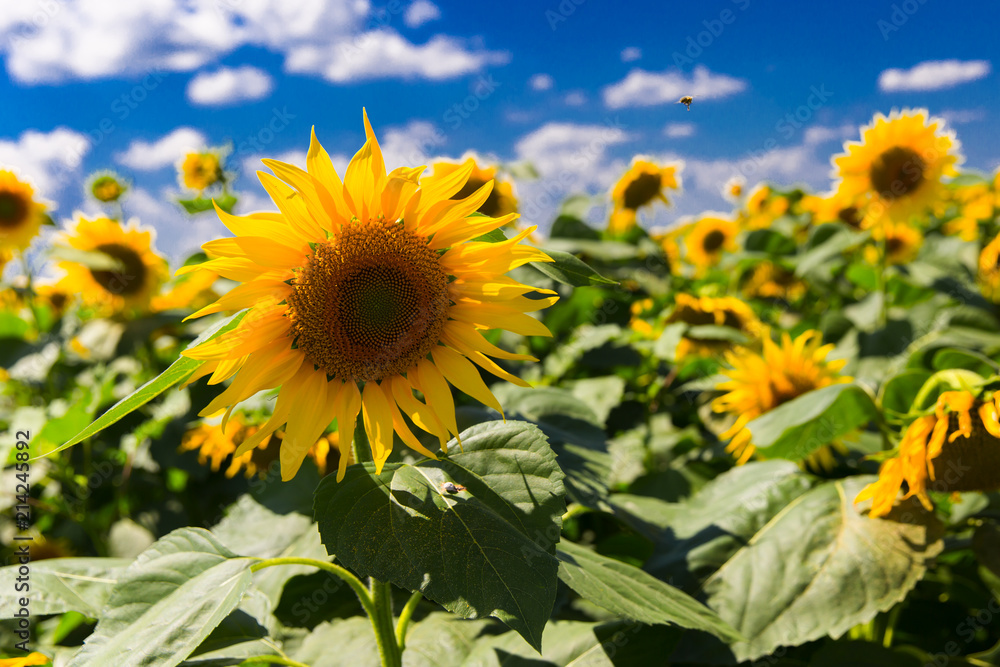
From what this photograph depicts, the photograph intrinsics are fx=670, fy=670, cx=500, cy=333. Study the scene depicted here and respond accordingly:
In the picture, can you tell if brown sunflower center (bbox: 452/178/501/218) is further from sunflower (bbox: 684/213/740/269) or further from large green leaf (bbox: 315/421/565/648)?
large green leaf (bbox: 315/421/565/648)

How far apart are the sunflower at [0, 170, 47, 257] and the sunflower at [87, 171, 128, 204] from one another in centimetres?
62

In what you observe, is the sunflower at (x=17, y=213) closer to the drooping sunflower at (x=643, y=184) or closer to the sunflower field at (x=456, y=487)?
the sunflower field at (x=456, y=487)

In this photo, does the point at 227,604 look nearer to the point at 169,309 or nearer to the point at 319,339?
the point at 319,339

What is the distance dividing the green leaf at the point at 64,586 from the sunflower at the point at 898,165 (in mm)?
4042

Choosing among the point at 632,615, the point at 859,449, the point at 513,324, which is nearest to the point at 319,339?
the point at 513,324

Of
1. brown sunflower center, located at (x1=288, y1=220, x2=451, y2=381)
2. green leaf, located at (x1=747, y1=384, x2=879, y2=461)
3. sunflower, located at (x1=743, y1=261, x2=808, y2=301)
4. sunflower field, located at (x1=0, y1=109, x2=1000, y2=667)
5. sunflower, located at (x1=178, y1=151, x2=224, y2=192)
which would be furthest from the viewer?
sunflower, located at (x1=743, y1=261, x2=808, y2=301)

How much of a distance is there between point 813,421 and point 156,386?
1.64 meters

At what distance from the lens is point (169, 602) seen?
3.94 feet

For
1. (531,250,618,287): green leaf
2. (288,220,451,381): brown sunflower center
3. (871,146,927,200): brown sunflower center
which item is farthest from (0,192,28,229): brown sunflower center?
(871,146,927,200): brown sunflower center

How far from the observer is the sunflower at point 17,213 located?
4.04m

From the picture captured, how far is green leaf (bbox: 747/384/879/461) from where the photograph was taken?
1774 mm

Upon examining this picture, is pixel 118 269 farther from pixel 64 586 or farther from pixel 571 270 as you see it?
pixel 571 270

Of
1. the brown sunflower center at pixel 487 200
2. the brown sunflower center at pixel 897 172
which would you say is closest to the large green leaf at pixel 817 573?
the brown sunflower center at pixel 487 200

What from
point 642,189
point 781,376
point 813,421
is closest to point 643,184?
point 642,189
